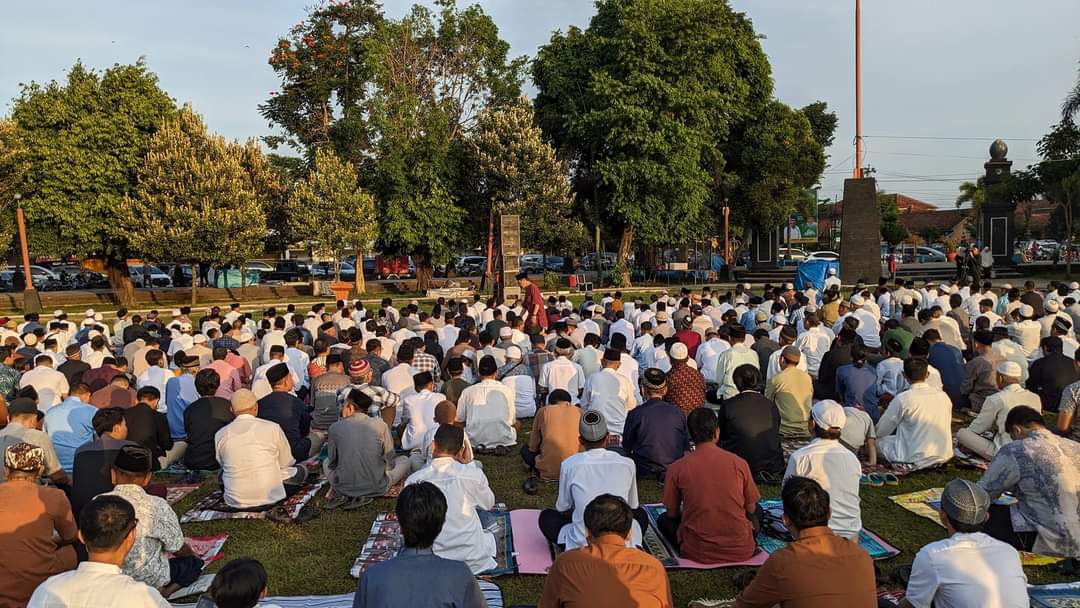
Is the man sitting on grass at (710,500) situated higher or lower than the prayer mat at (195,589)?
higher

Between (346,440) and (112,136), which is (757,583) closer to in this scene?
(346,440)

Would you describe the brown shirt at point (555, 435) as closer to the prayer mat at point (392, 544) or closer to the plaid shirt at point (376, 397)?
the prayer mat at point (392, 544)

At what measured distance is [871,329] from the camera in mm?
12766

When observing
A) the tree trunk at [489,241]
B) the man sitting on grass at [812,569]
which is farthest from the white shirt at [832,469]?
the tree trunk at [489,241]

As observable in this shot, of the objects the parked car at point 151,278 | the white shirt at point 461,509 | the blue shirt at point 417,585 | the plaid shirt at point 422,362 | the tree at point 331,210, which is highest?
the tree at point 331,210

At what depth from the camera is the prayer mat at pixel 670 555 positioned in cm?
563

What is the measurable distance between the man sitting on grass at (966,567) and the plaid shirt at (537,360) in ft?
23.5

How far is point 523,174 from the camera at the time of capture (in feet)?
105

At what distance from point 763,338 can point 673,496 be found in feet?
21.7

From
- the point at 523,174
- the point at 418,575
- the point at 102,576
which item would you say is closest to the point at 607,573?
the point at 418,575

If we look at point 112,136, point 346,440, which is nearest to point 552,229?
point 112,136

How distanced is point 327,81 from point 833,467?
3274cm

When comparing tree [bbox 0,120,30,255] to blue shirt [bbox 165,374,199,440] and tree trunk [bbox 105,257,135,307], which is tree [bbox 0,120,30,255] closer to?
tree trunk [bbox 105,257,135,307]

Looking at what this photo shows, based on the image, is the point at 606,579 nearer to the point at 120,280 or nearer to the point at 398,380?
the point at 398,380
